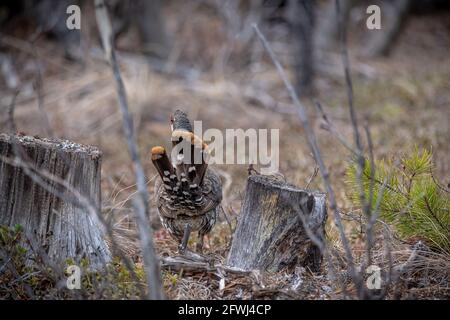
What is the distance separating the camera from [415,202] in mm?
3701

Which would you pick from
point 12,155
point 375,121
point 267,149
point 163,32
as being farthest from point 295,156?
point 163,32

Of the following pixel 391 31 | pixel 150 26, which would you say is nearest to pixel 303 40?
pixel 150 26

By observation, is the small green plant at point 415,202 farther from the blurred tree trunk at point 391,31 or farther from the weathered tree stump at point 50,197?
the blurred tree trunk at point 391,31

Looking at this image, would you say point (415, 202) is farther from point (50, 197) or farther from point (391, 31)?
point (391, 31)

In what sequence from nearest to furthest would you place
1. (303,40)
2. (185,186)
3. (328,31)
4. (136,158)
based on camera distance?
(136,158) → (185,186) → (303,40) → (328,31)

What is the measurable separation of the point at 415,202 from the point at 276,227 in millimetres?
994

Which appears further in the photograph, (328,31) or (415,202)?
(328,31)

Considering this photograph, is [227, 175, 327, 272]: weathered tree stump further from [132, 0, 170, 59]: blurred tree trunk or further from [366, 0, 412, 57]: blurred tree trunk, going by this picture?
[366, 0, 412, 57]: blurred tree trunk

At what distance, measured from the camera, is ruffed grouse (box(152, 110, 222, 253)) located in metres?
3.54

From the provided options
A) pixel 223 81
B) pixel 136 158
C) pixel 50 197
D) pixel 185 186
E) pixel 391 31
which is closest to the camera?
pixel 136 158

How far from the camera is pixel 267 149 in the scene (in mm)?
7770

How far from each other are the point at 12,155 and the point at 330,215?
3.12 meters

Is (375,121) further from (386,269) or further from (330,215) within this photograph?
(386,269)

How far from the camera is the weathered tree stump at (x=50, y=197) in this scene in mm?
3621
